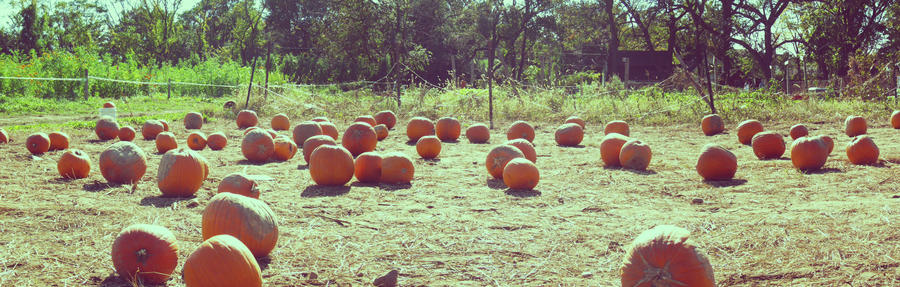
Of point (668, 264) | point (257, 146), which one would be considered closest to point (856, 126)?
point (257, 146)

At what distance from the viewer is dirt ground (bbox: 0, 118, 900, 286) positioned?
136 inches

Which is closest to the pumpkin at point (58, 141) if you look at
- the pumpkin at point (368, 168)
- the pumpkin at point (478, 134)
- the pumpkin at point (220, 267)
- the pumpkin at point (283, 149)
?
the pumpkin at point (283, 149)

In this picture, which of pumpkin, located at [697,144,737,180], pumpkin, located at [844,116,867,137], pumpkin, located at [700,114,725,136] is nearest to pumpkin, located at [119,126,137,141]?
pumpkin, located at [697,144,737,180]

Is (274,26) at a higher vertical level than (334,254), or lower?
higher

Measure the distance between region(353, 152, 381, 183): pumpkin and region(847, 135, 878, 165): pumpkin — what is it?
202 inches

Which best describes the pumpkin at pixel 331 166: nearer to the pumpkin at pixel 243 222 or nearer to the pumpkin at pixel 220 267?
the pumpkin at pixel 243 222

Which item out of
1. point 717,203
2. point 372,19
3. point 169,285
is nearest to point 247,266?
point 169,285

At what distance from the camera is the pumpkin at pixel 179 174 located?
5.58 m

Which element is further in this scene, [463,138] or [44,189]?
[463,138]

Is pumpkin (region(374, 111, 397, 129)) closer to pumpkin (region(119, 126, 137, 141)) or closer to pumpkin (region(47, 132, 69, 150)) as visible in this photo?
pumpkin (region(119, 126, 137, 141))

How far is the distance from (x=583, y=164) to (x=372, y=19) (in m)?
18.2

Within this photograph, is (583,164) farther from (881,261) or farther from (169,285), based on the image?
(169,285)

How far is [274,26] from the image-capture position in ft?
174

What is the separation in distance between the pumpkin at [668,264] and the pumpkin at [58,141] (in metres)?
8.37
